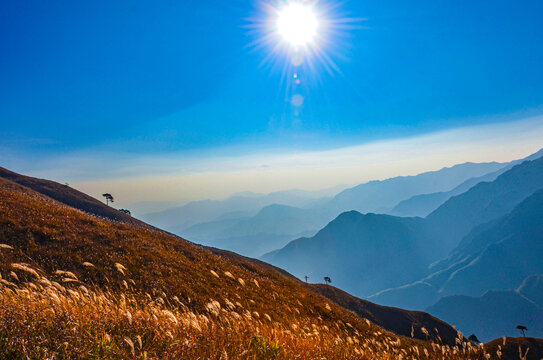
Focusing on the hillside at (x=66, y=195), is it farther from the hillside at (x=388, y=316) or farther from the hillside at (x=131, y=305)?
the hillside at (x=131, y=305)

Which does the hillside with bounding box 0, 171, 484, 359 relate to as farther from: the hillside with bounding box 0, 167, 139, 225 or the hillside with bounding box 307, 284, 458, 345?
the hillside with bounding box 0, 167, 139, 225

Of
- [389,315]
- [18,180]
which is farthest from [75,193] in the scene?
[389,315]

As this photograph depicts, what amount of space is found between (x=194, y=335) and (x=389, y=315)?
12195 cm

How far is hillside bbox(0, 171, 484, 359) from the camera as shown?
15.2 feet

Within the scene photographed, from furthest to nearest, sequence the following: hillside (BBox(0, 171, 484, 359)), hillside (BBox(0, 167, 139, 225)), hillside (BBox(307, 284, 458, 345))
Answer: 1. hillside (BBox(0, 167, 139, 225))
2. hillside (BBox(307, 284, 458, 345))
3. hillside (BBox(0, 171, 484, 359))

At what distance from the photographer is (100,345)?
4.12 meters

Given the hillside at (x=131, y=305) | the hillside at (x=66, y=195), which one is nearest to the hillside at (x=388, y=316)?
the hillside at (x=66, y=195)

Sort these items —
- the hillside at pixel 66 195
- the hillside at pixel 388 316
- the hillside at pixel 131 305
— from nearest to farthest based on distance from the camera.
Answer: the hillside at pixel 131 305, the hillside at pixel 388 316, the hillside at pixel 66 195

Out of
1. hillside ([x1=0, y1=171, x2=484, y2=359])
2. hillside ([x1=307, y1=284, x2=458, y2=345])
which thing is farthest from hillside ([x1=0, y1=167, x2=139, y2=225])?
hillside ([x1=0, y1=171, x2=484, y2=359])

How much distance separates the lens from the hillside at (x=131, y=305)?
15.2ft

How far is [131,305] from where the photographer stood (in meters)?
10.4

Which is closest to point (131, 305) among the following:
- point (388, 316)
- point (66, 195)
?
point (388, 316)

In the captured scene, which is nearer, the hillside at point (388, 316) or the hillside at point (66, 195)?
the hillside at point (388, 316)

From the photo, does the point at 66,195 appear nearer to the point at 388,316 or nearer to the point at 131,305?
the point at 131,305
